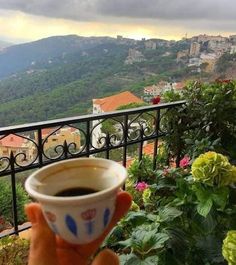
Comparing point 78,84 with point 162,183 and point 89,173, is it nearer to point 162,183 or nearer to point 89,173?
point 162,183

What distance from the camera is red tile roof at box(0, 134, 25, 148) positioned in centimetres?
169

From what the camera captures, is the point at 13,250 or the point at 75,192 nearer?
the point at 75,192

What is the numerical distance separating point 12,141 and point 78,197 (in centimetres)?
135

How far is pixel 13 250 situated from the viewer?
1947mm

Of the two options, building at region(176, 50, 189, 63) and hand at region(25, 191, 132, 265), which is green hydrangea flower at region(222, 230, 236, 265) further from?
building at region(176, 50, 189, 63)

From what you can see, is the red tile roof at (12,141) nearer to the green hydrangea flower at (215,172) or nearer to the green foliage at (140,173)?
the green foliage at (140,173)

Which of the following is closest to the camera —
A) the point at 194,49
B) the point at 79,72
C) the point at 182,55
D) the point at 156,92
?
the point at 156,92

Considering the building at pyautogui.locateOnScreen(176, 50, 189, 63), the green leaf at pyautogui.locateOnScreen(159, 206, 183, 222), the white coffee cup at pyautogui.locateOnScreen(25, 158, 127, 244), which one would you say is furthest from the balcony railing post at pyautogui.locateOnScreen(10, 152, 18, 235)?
the building at pyautogui.locateOnScreen(176, 50, 189, 63)

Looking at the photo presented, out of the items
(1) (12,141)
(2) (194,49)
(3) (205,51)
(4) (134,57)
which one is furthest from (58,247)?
(4) (134,57)

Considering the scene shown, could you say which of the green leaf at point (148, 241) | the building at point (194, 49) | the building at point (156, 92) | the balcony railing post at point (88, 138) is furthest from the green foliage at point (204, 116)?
the building at point (194, 49)

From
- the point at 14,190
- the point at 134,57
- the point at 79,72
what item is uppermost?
the point at 134,57

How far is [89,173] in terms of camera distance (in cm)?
54

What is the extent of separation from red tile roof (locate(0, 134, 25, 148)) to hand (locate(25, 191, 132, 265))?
1.24m

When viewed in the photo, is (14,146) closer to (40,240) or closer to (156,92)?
(40,240)
